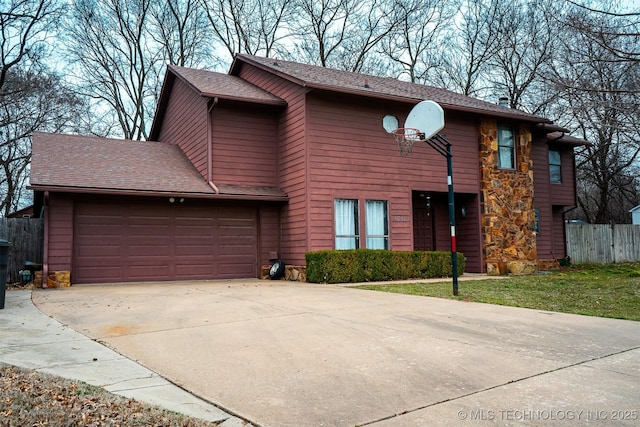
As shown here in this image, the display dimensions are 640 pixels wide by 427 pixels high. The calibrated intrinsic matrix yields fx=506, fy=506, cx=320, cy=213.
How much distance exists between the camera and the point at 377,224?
13.6 m

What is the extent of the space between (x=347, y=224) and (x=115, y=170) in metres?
6.06

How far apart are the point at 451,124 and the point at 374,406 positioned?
504 inches

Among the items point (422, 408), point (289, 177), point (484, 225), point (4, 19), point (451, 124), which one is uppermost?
point (4, 19)

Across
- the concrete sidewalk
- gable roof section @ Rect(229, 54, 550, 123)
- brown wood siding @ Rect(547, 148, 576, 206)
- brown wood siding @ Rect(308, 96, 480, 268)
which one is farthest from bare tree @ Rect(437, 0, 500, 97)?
the concrete sidewalk

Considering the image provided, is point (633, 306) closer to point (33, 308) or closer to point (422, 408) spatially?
A: point (422, 408)

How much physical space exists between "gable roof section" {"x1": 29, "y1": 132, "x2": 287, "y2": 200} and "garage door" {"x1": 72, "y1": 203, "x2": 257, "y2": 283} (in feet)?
2.11

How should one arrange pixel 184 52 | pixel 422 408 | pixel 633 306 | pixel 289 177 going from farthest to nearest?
pixel 184 52
pixel 289 177
pixel 633 306
pixel 422 408

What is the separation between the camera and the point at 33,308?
774 cm

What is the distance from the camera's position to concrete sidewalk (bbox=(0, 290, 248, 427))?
330 cm

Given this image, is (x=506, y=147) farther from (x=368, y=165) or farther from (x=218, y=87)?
(x=218, y=87)

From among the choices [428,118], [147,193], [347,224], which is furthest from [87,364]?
[347,224]

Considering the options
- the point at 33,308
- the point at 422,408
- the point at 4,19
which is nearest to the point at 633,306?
the point at 422,408

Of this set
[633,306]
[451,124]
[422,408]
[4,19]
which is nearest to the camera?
[422,408]

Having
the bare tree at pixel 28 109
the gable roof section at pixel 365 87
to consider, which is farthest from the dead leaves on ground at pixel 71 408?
the bare tree at pixel 28 109
